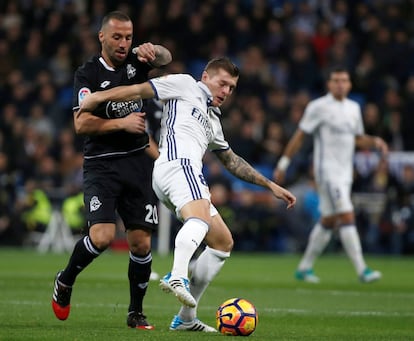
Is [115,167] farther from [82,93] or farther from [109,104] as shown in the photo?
[82,93]

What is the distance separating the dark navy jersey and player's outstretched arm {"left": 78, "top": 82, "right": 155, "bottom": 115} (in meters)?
0.34

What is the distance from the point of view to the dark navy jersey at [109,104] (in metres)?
8.52

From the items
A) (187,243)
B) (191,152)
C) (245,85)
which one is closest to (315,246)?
(191,152)

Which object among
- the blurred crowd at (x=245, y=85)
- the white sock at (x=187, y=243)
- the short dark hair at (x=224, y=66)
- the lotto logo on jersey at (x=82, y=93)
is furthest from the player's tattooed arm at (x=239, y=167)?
the blurred crowd at (x=245, y=85)

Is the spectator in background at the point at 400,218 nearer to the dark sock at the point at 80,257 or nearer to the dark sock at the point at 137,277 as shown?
the dark sock at the point at 137,277

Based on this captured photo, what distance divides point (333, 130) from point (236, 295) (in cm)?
375

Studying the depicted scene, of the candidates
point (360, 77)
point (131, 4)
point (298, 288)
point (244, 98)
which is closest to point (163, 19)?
point (131, 4)

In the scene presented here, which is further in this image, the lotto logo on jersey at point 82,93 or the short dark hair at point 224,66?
the short dark hair at point 224,66

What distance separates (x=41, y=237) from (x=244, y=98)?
5.29m

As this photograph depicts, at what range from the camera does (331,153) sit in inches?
589

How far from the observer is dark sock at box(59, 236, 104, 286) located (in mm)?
8398

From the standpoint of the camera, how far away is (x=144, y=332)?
8133mm

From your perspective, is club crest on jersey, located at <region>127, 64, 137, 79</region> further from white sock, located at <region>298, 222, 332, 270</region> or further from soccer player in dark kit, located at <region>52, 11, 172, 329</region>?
white sock, located at <region>298, 222, 332, 270</region>

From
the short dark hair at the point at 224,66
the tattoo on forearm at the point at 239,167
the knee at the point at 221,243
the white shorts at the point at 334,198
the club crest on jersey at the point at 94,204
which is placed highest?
the short dark hair at the point at 224,66
